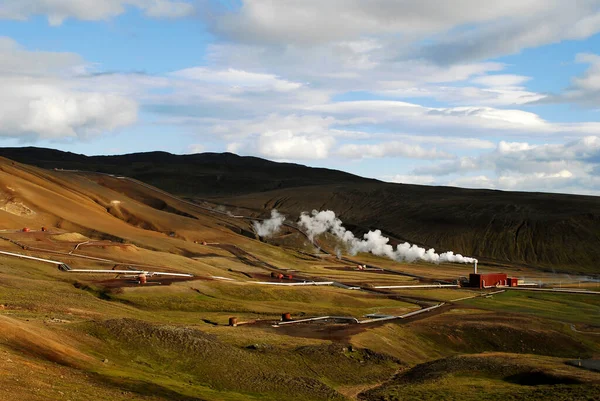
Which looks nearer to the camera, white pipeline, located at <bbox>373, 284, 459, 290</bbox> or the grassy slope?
the grassy slope

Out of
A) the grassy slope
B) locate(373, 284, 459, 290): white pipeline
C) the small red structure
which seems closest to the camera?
the grassy slope

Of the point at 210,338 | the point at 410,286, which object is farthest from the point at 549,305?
the point at 210,338

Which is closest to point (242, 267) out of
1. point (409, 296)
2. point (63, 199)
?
point (409, 296)

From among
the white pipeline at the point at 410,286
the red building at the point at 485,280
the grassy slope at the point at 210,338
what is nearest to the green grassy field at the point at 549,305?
the grassy slope at the point at 210,338

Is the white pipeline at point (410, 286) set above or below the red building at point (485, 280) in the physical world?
below

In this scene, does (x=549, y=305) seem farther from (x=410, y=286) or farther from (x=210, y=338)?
(x=210, y=338)

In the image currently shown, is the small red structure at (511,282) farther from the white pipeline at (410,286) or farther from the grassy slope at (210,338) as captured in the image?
the grassy slope at (210,338)

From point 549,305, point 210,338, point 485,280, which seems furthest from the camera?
point 485,280

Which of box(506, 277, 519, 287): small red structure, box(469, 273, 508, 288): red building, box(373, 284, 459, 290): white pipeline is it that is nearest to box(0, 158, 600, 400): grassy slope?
box(373, 284, 459, 290): white pipeline

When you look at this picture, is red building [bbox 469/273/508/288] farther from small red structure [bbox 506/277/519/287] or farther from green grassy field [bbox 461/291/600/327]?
green grassy field [bbox 461/291/600/327]

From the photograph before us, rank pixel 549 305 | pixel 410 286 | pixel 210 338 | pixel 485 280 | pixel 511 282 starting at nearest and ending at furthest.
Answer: pixel 210 338
pixel 549 305
pixel 410 286
pixel 485 280
pixel 511 282

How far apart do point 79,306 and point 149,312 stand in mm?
10161

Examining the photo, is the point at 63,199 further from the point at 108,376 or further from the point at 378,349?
the point at 108,376

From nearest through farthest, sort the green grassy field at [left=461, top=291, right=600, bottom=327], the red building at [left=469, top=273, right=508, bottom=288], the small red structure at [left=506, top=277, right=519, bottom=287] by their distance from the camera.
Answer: the green grassy field at [left=461, top=291, right=600, bottom=327] → the red building at [left=469, top=273, right=508, bottom=288] → the small red structure at [left=506, top=277, right=519, bottom=287]
